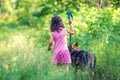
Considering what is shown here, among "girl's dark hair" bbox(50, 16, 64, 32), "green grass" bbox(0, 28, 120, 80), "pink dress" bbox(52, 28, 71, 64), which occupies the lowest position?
"green grass" bbox(0, 28, 120, 80)

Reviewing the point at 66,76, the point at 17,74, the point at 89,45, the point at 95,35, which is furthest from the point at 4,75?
the point at 95,35

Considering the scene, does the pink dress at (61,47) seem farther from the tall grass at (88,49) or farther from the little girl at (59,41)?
the tall grass at (88,49)

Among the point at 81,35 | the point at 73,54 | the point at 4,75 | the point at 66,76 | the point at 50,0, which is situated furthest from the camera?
the point at 50,0

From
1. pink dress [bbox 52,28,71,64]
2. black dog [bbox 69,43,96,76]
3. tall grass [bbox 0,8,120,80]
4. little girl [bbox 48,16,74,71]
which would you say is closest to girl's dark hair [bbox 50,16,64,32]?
little girl [bbox 48,16,74,71]

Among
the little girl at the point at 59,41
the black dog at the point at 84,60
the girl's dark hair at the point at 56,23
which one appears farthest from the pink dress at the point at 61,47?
the black dog at the point at 84,60

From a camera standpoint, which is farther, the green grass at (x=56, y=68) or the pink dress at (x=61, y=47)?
the pink dress at (x=61, y=47)

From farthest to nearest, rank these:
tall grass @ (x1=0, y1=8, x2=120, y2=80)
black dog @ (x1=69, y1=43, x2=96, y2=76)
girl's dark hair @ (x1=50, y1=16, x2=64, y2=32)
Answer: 1. girl's dark hair @ (x1=50, y1=16, x2=64, y2=32)
2. black dog @ (x1=69, y1=43, x2=96, y2=76)
3. tall grass @ (x1=0, y1=8, x2=120, y2=80)

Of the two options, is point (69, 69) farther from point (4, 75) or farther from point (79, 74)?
point (4, 75)

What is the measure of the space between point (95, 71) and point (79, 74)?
0.50 meters

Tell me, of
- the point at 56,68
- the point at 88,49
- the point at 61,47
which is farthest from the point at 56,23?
the point at 88,49

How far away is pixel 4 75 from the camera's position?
332 inches

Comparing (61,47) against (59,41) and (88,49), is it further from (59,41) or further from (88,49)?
(88,49)

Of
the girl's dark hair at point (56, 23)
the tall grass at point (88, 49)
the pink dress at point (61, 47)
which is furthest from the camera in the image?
the pink dress at point (61, 47)

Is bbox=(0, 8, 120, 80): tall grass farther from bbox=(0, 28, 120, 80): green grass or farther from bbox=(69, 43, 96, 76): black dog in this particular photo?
bbox=(69, 43, 96, 76): black dog
